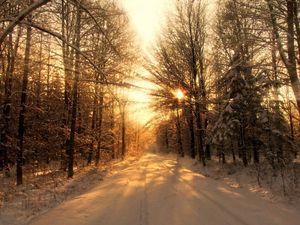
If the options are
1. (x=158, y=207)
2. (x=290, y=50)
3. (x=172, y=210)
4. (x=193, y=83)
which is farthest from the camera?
(x=193, y=83)

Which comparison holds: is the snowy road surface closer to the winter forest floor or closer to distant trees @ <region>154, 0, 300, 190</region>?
the winter forest floor

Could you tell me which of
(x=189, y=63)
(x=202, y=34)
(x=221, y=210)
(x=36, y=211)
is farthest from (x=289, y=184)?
(x=202, y=34)

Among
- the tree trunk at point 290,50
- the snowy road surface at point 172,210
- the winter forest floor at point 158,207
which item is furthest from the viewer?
the tree trunk at point 290,50

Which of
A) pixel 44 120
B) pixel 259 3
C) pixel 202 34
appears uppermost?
pixel 202 34

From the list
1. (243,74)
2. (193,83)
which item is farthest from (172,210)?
(243,74)

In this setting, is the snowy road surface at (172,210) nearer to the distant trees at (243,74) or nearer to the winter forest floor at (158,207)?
the winter forest floor at (158,207)

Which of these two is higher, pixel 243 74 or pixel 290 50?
pixel 243 74

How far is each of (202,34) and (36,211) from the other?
58.0ft

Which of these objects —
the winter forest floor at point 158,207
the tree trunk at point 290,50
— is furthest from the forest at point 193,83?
the winter forest floor at point 158,207

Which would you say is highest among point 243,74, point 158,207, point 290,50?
point 243,74

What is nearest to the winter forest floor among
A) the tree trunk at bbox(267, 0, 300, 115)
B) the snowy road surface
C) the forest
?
the snowy road surface

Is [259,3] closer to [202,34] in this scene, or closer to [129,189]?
[129,189]

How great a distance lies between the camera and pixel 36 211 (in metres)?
8.23

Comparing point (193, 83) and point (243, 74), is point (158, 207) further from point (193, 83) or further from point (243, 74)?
point (243, 74)
